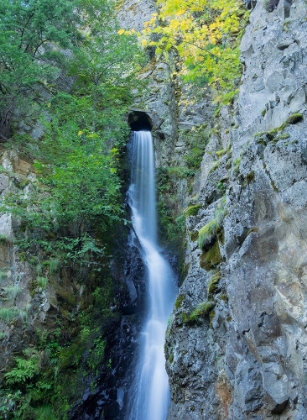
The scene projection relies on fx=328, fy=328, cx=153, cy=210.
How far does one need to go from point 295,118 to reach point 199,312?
10.6 feet

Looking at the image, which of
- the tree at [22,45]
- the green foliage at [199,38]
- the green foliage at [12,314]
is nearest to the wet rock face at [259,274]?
the green foliage at [199,38]

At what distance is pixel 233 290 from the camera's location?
14.2 feet

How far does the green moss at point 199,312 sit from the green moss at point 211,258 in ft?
2.10

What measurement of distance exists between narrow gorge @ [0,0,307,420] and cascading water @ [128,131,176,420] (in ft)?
0.14

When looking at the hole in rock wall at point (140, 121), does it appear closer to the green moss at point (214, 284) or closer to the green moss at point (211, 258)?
the green moss at point (211, 258)

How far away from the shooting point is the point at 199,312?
5.32 metres

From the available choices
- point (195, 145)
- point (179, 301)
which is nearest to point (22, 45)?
point (195, 145)

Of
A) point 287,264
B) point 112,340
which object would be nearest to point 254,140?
point 287,264

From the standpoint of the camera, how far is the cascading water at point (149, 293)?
7359 mm

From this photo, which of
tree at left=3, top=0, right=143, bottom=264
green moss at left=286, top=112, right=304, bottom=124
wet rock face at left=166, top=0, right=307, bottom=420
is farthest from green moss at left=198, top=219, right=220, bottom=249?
tree at left=3, top=0, right=143, bottom=264

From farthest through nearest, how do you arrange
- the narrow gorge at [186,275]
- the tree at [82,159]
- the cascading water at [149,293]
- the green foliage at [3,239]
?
the tree at [82,159]
the green foliage at [3,239]
the cascading water at [149,293]
the narrow gorge at [186,275]

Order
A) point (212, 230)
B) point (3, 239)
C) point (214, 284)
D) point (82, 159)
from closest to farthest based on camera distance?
point (214, 284)
point (212, 230)
point (3, 239)
point (82, 159)

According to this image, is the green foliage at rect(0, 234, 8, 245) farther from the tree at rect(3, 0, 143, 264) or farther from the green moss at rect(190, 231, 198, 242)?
the green moss at rect(190, 231, 198, 242)

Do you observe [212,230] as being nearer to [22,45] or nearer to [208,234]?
[208,234]
